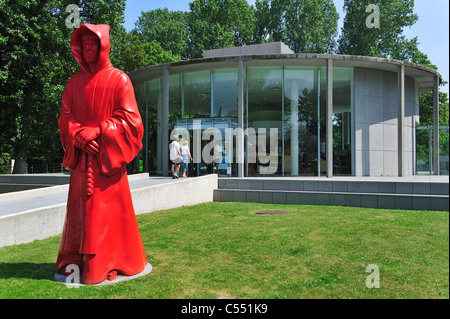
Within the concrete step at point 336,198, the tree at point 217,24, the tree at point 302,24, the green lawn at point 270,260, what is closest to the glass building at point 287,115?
the concrete step at point 336,198

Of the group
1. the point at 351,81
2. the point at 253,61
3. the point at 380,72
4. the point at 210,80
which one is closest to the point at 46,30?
the point at 210,80

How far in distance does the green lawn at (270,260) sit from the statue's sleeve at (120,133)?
162 cm

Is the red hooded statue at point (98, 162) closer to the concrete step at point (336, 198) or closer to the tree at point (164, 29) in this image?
the concrete step at point (336, 198)

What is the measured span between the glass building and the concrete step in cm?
461

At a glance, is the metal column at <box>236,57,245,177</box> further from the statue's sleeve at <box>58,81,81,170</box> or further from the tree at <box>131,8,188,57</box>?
the tree at <box>131,8,188,57</box>

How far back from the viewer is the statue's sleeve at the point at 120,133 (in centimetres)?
473

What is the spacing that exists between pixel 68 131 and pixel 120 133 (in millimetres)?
745

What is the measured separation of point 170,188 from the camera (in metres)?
11.4

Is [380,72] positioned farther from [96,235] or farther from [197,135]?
[96,235]

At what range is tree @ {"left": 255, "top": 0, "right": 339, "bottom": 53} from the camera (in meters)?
44.4

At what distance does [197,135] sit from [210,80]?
3.33 m

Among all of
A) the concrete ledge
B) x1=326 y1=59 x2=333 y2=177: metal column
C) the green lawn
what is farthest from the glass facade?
the green lawn

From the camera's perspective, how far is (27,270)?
5117mm
